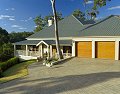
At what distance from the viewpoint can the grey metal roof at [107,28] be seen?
24.4 m

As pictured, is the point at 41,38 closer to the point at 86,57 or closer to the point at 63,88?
the point at 86,57

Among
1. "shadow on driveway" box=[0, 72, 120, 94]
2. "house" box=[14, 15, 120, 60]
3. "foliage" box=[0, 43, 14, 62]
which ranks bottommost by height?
"shadow on driveway" box=[0, 72, 120, 94]

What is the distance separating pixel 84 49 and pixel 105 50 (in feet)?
10.1

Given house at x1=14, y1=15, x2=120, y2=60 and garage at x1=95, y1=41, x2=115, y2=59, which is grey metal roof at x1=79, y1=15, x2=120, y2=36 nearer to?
house at x1=14, y1=15, x2=120, y2=60

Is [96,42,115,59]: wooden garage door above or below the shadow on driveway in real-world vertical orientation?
above

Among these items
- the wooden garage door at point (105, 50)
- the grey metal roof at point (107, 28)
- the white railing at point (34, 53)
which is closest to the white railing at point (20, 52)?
the white railing at point (34, 53)

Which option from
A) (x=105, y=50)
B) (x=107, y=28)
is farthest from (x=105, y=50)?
(x=107, y=28)

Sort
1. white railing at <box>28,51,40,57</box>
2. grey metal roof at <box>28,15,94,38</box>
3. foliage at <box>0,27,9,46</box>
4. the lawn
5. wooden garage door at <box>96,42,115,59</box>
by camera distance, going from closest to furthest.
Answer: the lawn, wooden garage door at <box>96,42,115,59</box>, grey metal roof at <box>28,15,94,38</box>, white railing at <box>28,51,40,57</box>, foliage at <box>0,27,9,46</box>

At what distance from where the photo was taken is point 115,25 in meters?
26.0

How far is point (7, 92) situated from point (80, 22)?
23915mm

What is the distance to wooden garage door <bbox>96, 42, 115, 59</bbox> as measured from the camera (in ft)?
78.3

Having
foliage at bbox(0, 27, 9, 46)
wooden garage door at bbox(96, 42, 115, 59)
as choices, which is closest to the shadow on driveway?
wooden garage door at bbox(96, 42, 115, 59)

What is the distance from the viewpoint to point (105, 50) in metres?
24.4

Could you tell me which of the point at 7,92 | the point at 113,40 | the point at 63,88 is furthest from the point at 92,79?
the point at 113,40
